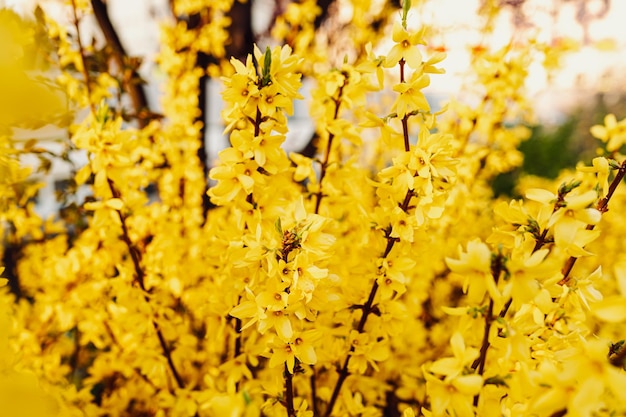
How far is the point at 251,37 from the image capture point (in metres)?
3.60

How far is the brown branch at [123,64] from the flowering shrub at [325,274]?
0.28 ft

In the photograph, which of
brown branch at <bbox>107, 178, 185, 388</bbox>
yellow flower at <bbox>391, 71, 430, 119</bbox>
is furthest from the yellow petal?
brown branch at <bbox>107, 178, 185, 388</bbox>

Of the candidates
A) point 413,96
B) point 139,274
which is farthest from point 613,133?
point 139,274

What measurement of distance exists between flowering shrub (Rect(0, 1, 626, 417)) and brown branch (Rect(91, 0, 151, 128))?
86 millimetres

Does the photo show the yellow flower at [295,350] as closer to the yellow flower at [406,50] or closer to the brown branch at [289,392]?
the brown branch at [289,392]

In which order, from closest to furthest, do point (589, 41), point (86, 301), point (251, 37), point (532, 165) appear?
1. point (86, 301)
2. point (251, 37)
3. point (532, 165)
4. point (589, 41)

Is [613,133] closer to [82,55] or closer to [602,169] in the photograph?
[602,169]

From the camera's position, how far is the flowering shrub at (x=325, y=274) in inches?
28.9

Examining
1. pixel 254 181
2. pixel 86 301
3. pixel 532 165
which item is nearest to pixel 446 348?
pixel 254 181

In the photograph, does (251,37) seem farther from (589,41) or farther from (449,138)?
(589,41)

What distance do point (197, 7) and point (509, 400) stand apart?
8.94 feet

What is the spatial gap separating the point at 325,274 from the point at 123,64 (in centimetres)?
146

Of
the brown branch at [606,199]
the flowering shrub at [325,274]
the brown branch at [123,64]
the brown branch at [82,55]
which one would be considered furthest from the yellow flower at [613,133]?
the brown branch at [82,55]

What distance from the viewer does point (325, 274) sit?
84cm
